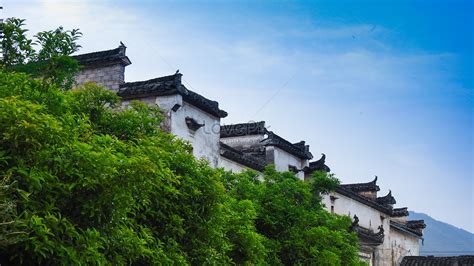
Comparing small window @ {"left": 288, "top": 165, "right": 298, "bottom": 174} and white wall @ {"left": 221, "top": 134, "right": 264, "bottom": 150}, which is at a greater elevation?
white wall @ {"left": 221, "top": 134, "right": 264, "bottom": 150}

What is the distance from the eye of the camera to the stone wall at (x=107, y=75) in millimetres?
21156

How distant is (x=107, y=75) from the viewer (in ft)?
70.0

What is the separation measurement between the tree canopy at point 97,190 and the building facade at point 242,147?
2376mm

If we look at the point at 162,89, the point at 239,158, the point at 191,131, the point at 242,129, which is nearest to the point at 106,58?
the point at 162,89

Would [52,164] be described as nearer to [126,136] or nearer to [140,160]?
[140,160]

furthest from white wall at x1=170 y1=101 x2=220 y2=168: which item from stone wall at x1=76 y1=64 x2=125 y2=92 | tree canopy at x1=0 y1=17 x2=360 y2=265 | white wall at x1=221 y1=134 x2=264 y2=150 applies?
white wall at x1=221 y1=134 x2=264 y2=150

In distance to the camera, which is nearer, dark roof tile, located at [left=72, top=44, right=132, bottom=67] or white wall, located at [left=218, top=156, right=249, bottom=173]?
dark roof tile, located at [left=72, top=44, right=132, bottom=67]

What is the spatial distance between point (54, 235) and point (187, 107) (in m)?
12.4

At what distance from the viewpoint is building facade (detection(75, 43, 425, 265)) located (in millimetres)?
A: 20531

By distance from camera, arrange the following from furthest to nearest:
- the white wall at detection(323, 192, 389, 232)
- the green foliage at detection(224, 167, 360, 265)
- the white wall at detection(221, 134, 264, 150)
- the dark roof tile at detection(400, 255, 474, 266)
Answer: the dark roof tile at detection(400, 255, 474, 266) → the white wall at detection(323, 192, 389, 232) → the white wall at detection(221, 134, 264, 150) → the green foliage at detection(224, 167, 360, 265)

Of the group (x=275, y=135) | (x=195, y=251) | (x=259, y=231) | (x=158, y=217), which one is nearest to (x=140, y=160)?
(x=158, y=217)

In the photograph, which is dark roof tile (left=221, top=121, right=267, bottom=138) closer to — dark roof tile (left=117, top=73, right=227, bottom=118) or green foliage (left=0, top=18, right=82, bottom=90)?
dark roof tile (left=117, top=73, right=227, bottom=118)

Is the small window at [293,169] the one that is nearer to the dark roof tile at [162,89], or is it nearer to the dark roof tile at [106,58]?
the dark roof tile at [162,89]

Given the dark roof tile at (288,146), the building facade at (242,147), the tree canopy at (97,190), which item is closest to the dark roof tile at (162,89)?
the building facade at (242,147)
